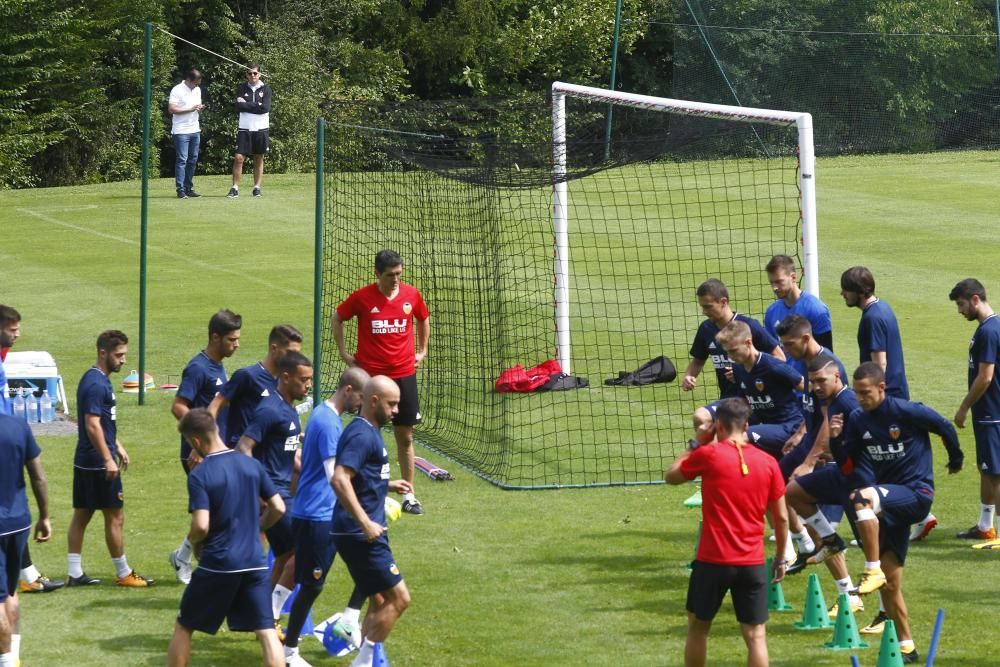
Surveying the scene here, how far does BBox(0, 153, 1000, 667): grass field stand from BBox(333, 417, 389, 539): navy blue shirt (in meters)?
1.14

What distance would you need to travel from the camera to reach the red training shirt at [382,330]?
1298cm

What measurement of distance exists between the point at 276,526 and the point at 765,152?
26.6 metres

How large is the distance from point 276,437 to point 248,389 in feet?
2.39

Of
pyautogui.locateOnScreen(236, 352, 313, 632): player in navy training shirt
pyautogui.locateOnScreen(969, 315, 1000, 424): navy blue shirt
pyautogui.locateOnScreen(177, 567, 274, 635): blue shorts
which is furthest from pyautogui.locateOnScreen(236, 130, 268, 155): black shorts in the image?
pyautogui.locateOnScreen(177, 567, 274, 635): blue shorts

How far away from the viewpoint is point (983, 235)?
27.4 m

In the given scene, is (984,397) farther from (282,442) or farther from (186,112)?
(186,112)

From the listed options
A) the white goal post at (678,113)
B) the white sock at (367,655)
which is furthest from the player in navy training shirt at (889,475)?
the white goal post at (678,113)

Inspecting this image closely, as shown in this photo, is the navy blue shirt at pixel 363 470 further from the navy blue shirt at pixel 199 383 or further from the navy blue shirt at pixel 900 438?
the navy blue shirt at pixel 900 438

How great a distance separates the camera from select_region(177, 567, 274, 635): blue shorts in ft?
26.9

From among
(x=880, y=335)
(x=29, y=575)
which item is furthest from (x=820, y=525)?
(x=29, y=575)

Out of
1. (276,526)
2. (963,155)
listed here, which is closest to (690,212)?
(963,155)

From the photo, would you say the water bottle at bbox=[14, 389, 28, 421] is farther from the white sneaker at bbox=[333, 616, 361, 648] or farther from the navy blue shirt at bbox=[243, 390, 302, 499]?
the white sneaker at bbox=[333, 616, 361, 648]

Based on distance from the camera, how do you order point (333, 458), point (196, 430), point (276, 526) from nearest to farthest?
1. point (196, 430)
2. point (333, 458)
3. point (276, 526)

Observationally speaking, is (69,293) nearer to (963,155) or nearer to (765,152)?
(765,152)
